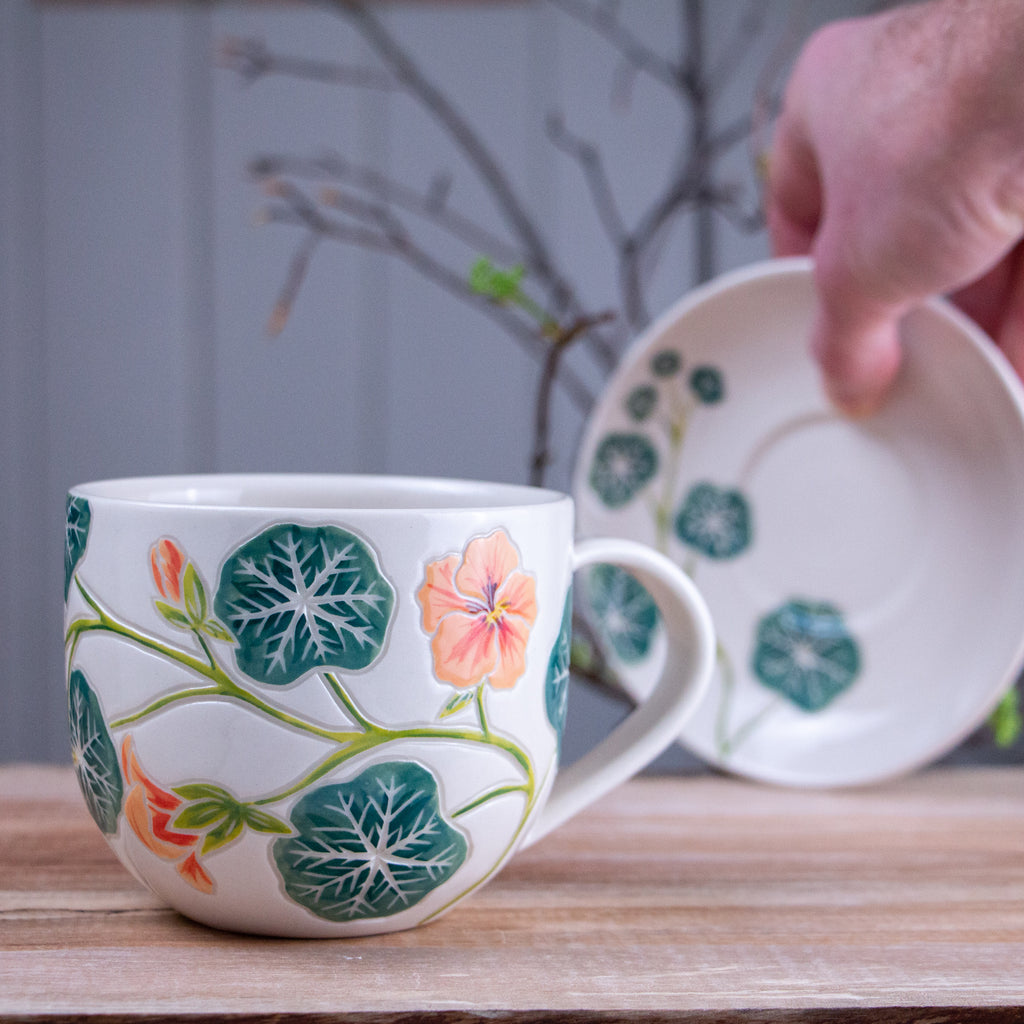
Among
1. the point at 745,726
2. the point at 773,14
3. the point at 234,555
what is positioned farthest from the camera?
the point at 773,14

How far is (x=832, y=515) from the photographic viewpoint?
62cm

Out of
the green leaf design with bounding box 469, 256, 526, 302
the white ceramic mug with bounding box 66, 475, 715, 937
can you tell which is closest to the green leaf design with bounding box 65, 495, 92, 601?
the white ceramic mug with bounding box 66, 475, 715, 937

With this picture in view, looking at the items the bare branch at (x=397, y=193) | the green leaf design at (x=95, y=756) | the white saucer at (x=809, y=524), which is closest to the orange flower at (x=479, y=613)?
the green leaf design at (x=95, y=756)

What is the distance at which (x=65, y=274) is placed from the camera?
1303 millimetres

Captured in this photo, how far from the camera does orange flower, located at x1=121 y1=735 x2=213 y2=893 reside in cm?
36

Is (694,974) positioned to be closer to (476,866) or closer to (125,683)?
(476,866)

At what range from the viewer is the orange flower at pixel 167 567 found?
343mm

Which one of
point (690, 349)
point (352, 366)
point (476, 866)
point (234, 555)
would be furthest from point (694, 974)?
point (352, 366)

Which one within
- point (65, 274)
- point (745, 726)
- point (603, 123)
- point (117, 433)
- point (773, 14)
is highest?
point (773, 14)

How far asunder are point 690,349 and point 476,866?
367 mm

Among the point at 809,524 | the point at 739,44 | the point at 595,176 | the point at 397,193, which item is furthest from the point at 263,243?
the point at 809,524

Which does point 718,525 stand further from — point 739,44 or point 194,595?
point 739,44

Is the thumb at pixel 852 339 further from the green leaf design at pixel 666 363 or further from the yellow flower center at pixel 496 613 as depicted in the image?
the yellow flower center at pixel 496 613

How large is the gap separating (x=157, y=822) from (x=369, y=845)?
7 centimetres
